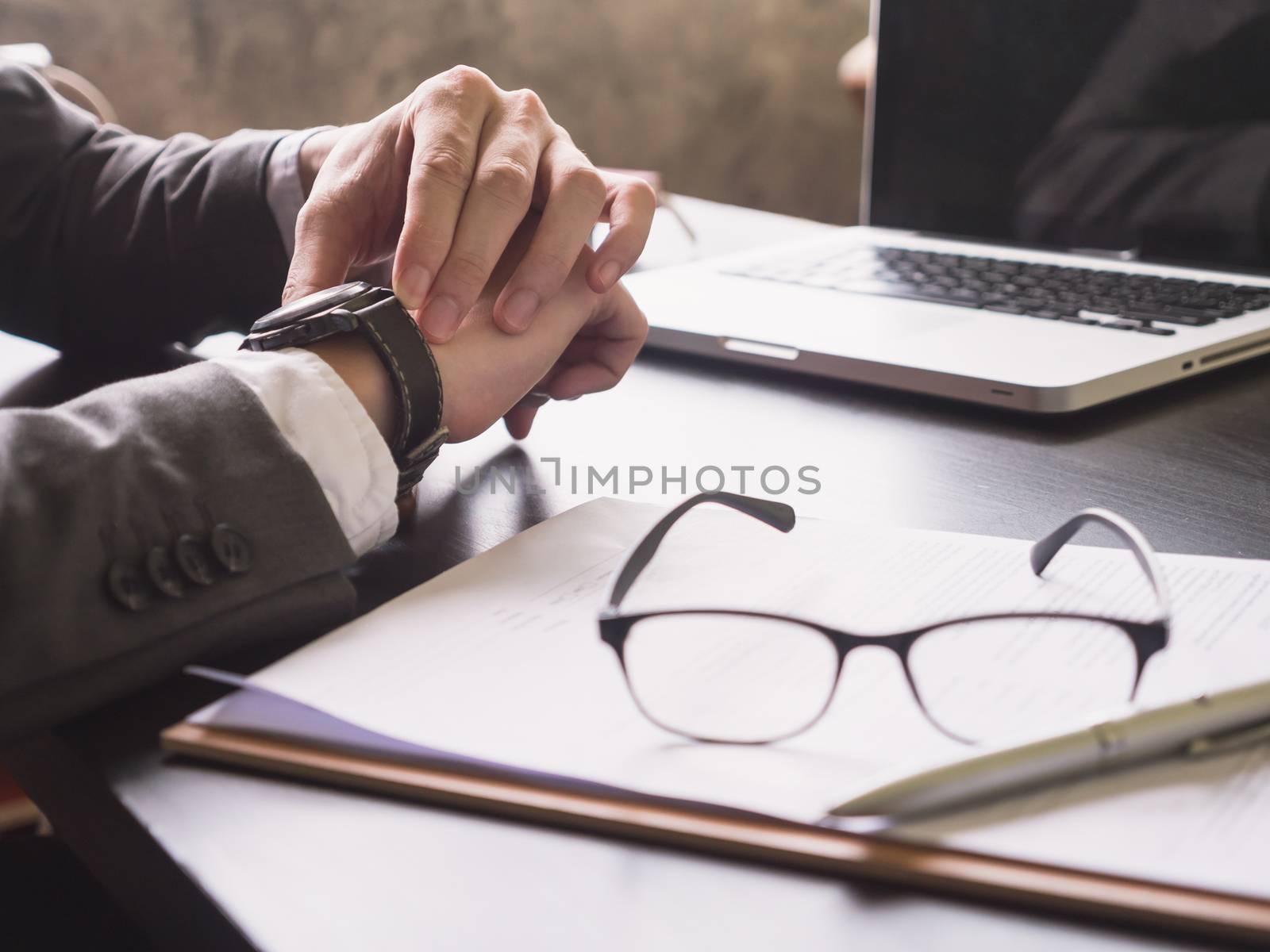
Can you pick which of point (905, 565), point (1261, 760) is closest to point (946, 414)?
point (905, 565)

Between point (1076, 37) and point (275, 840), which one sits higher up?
point (1076, 37)

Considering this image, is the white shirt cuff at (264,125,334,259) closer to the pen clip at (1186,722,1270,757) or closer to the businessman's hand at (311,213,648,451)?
the businessman's hand at (311,213,648,451)

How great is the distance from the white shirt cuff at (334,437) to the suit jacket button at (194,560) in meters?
0.05

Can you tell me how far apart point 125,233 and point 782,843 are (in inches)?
29.5

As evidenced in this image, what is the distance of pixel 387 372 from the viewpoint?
512 millimetres

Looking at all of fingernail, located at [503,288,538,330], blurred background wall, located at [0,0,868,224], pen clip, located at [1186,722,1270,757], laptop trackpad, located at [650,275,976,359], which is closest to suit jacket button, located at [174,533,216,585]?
fingernail, located at [503,288,538,330]

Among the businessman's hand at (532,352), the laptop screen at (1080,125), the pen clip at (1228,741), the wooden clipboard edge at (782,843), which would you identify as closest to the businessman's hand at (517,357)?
the businessman's hand at (532,352)

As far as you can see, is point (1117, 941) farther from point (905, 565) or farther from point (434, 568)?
Result: point (434, 568)

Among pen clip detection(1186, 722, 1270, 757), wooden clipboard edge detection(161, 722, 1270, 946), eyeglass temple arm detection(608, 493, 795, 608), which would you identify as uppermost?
eyeglass temple arm detection(608, 493, 795, 608)

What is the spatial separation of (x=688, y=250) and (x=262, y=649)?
79 centimetres

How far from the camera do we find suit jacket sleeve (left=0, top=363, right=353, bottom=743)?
37 cm

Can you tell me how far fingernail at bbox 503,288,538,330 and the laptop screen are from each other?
61 cm

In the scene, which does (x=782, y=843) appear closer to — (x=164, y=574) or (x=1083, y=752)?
(x=1083, y=752)

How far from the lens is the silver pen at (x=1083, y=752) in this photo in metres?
0.29
